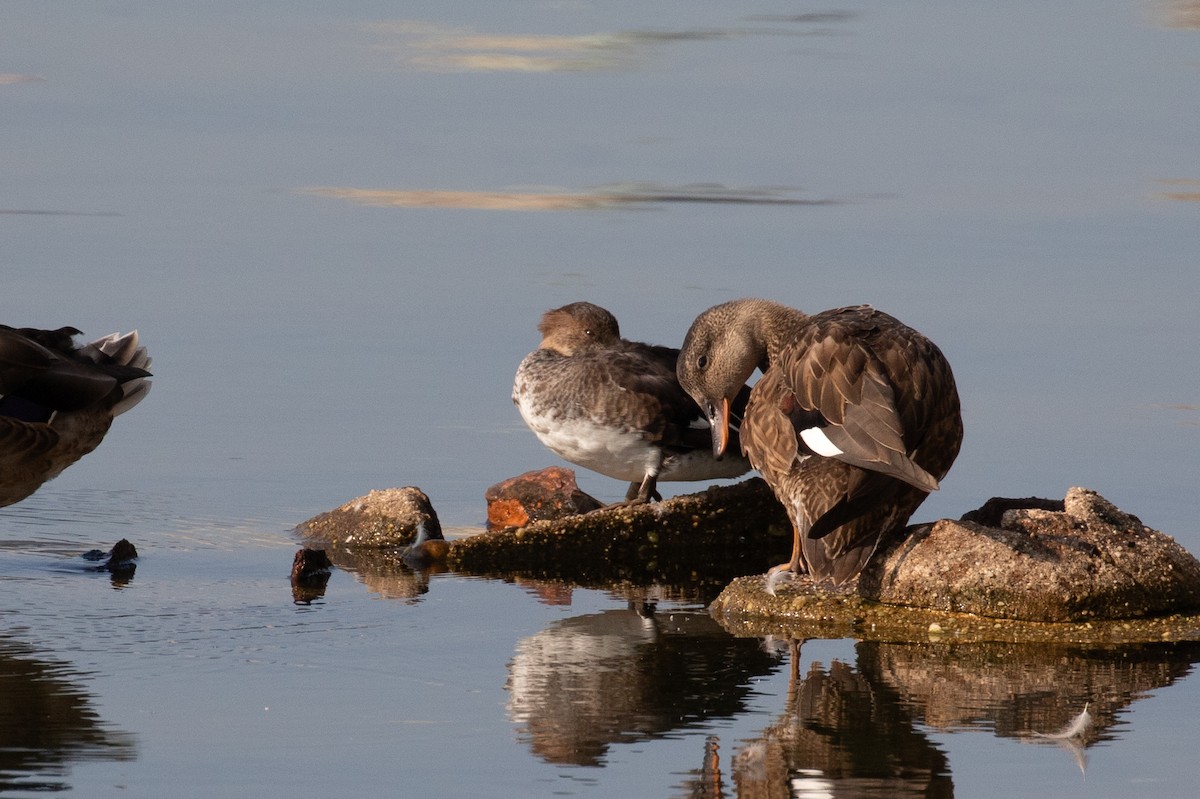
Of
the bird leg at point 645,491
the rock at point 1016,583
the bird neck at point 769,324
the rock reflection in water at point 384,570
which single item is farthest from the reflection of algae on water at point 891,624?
the bird neck at point 769,324

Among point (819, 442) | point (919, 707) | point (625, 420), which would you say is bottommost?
point (919, 707)

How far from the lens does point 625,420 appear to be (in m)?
9.04

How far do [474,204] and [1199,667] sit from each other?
805 centimetres

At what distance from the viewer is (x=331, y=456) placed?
31.3 feet

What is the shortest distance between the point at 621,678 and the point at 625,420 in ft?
8.82

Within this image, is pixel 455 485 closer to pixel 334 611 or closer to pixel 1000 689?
pixel 334 611

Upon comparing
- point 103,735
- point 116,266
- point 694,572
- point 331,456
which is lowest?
point 103,735

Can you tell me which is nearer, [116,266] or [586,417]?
[586,417]

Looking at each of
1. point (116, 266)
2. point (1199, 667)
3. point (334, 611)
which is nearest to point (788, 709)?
point (1199, 667)

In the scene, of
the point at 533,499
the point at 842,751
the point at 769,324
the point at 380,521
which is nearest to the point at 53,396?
the point at 380,521

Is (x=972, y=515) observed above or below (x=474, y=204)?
below

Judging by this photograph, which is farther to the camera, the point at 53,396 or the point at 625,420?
the point at 625,420

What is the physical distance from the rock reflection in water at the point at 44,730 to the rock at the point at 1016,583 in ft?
7.90

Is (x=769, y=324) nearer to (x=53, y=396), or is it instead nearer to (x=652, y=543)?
(x=652, y=543)
